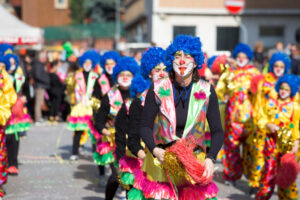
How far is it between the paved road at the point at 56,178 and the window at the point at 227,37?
15.1 m

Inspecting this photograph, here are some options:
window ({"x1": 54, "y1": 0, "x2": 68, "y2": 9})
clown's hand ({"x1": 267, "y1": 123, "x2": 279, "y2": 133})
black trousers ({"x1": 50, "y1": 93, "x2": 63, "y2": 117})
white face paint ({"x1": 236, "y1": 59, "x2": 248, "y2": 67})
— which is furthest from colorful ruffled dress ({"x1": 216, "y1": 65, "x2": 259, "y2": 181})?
window ({"x1": 54, "y1": 0, "x2": 68, "y2": 9})

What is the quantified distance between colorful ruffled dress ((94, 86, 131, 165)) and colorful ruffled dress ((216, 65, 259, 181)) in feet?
6.79

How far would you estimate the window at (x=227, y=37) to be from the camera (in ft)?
87.3

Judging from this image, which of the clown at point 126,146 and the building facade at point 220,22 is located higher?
the building facade at point 220,22

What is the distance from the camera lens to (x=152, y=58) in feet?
18.9

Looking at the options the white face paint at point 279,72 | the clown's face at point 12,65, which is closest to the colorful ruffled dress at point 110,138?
the clown's face at point 12,65

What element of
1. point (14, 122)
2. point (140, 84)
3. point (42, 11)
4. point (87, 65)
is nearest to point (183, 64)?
point (140, 84)

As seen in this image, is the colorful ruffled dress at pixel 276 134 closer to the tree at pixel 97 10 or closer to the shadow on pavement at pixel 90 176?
the shadow on pavement at pixel 90 176

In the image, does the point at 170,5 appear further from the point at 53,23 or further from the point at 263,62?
the point at 53,23

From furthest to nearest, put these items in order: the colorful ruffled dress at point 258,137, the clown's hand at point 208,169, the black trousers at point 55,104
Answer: the black trousers at point 55,104
the colorful ruffled dress at point 258,137
the clown's hand at point 208,169

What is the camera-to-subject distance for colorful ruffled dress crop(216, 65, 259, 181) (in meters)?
8.52

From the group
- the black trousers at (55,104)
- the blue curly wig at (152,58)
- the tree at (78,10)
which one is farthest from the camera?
the tree at (78,10)

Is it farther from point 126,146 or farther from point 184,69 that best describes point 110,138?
point 184,69

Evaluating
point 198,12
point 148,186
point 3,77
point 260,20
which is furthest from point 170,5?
point 148,186
